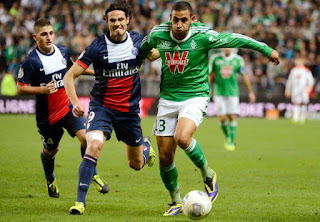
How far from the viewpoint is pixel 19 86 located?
8.73m

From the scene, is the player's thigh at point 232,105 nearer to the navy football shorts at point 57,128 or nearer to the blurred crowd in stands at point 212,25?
the navy football shorts at point 57,128

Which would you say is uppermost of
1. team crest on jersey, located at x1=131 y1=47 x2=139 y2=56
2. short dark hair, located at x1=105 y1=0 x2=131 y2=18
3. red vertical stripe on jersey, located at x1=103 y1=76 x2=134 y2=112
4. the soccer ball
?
short dark hair, located at x1=105 y1=0 x2=131 y2=18

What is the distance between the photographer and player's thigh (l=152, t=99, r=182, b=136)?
26.2 ft

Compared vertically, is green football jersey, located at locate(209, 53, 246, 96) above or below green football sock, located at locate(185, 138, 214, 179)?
above

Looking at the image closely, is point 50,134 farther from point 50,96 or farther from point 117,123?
point 117,123

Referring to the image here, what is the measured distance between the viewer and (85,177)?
24.6ft

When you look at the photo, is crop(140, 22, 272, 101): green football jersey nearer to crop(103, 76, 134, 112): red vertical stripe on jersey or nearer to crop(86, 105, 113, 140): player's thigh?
crop(103, 76, 134, 112): red vertical stripe on jersey

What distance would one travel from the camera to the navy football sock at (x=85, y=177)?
294 inches

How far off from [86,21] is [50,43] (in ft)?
71.6

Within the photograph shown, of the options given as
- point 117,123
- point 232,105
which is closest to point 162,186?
point 117,123

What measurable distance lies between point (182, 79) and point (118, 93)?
79 centimetres

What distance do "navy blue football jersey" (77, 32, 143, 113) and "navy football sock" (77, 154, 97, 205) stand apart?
809 millimetres

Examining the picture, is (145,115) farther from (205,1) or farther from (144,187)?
(144,187)

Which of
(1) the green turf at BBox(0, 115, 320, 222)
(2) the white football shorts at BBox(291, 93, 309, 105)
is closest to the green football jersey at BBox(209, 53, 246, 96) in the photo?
(1) the green turf at BBox(0, 115, 320, 222)
